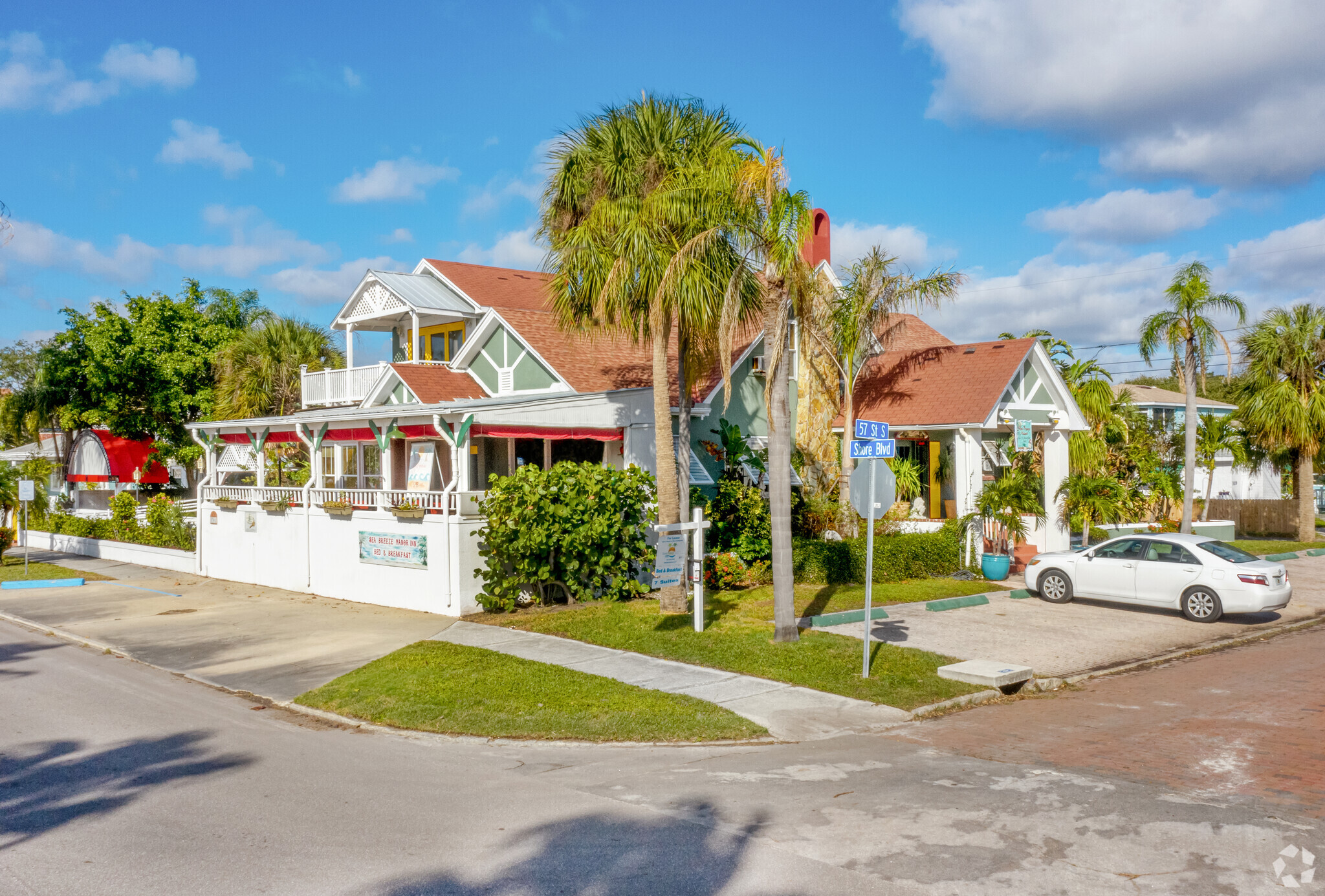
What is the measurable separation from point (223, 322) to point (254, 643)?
2405cm

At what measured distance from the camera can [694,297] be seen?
47.4 ft

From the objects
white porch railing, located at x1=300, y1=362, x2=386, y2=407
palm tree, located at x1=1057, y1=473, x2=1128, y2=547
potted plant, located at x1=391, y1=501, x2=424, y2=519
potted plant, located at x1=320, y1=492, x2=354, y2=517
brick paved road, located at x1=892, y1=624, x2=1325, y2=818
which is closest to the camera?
brick paved road, located at x1=892, y1=624, x2=1325, y2=818

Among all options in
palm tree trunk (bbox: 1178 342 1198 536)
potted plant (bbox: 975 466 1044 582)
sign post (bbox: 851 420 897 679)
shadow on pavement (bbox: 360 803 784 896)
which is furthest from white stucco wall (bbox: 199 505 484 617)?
palm tree trunk (bbox: 1178 342 1198 536)

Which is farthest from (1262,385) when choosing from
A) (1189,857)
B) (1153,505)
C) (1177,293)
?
(1189,857)

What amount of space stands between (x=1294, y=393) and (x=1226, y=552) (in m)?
16.3

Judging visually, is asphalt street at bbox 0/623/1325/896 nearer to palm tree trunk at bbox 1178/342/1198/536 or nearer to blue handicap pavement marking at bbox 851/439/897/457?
blue handicap pavement marking at bbox 851/439/897/457

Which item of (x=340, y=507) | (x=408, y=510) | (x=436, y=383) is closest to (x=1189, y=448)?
(x=436, y=383)

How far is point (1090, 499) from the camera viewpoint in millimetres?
23672

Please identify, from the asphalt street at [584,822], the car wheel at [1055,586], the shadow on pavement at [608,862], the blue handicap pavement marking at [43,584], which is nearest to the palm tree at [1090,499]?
the car wheel at [1055,586]

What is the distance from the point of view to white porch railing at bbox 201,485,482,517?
17.4 m

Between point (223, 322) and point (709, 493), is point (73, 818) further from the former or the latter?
point (223, 322)

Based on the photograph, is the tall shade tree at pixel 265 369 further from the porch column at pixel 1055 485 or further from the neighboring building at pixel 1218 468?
the neighboring building at pixel 1218 468

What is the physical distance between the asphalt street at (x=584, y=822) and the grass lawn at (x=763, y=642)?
2.09 meters

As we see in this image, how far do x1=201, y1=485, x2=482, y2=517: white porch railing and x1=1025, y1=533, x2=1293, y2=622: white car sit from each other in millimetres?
10917
